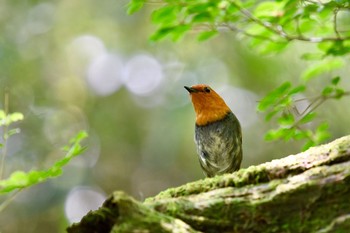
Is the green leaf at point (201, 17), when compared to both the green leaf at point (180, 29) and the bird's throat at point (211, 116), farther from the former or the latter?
the bird's throat at point (211, 116)

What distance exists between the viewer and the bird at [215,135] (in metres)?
4.45

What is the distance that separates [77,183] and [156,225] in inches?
333

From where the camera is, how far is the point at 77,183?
33.3ft

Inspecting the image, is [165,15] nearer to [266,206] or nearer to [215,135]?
[266,206]

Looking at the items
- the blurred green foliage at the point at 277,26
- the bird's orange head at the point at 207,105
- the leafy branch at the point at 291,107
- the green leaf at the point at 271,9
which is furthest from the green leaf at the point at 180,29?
the bird's orange head at the point at 207,105

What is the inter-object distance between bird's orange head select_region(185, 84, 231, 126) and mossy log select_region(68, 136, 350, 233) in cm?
220

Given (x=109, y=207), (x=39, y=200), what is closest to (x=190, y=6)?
(x=109, y=207)

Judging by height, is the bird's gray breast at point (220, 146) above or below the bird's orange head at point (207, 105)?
below

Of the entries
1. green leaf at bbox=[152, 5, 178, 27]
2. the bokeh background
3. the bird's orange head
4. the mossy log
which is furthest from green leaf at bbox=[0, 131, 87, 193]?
the bokeh background

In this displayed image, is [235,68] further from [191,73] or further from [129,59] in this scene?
[129,59]

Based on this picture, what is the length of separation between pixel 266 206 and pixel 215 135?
2.24m

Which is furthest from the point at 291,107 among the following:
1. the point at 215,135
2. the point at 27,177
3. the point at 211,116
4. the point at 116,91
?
the point at 116,91

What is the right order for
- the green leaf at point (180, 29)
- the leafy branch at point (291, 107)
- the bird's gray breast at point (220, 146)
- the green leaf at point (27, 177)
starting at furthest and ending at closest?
the bird's gray breast at point (220, 146), the green leaf at point (180, 29), the leafy branch at point (291, 107), the green leaf at point (27, 177)

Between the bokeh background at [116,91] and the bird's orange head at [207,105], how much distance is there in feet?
18.1
